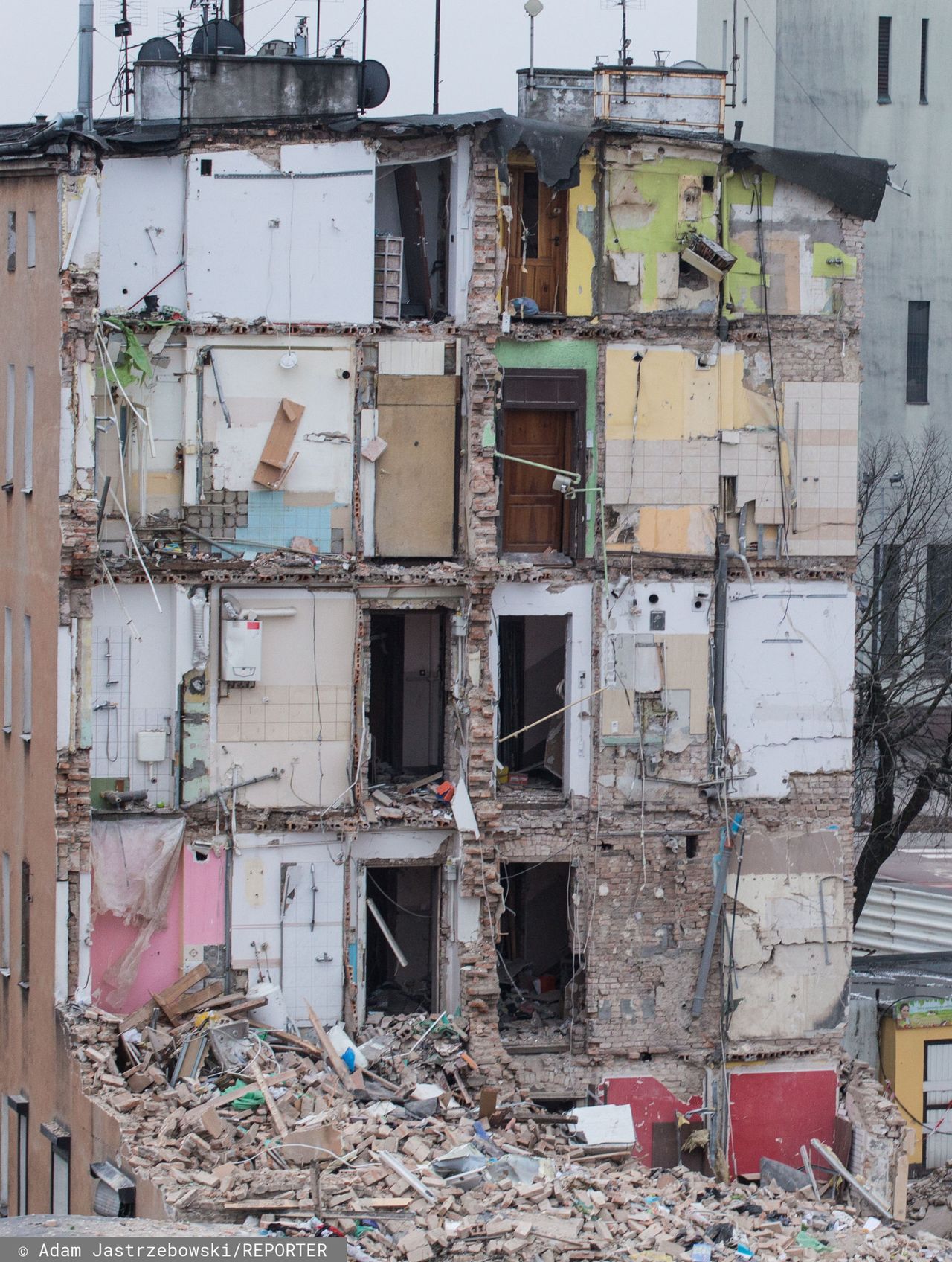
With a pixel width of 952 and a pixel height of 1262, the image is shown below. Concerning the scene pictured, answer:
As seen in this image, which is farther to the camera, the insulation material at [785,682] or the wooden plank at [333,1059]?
the insulation material at [785,682]

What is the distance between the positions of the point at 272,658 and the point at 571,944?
5.58 metres

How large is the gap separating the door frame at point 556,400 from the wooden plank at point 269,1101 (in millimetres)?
7386

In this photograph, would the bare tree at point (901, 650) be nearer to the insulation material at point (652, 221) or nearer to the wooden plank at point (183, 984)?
the insulation material at point (652, 221)

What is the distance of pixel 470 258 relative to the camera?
950 inches

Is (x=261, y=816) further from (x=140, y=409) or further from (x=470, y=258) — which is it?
(x=470, y=258)

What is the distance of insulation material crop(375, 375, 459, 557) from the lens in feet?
79.3

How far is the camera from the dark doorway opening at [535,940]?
1021 inches

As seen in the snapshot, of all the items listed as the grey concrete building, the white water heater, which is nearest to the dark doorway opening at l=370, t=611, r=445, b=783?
the white water heater

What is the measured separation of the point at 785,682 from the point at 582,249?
6273 mm

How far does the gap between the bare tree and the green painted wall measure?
980cm

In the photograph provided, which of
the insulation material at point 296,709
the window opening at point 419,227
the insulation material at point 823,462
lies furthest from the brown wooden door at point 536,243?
the insulation material at point 296,709

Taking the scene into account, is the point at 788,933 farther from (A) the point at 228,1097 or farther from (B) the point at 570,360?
(A) the point at 228,1097

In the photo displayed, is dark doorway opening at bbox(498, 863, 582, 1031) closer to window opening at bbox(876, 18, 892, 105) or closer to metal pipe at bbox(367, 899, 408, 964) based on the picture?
metal pipe at bbox(367, 899, 408, 964)

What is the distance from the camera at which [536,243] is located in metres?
25.1
